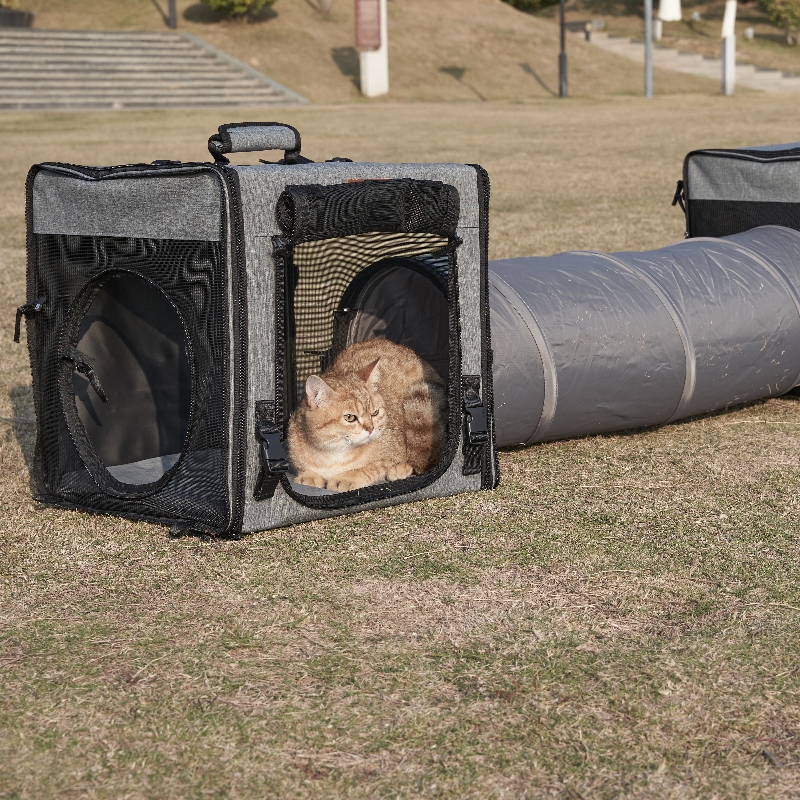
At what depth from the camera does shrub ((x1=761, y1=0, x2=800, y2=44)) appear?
45875 millimetres

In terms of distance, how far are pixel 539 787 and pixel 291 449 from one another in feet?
7.22

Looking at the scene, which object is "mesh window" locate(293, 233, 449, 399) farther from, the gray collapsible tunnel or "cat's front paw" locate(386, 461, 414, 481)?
"cat's front paw" locate(386, 461, 414, 481)

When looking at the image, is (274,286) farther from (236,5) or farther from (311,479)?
(236,5)

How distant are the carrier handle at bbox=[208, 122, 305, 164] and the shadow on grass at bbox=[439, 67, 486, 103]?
1219 inches

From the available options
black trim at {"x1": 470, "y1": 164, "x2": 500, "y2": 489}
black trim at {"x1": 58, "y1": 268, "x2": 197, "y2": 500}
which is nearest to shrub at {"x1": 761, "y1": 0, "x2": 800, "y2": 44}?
black trim at {"x1": 470, "y1": 164, "x2": 500, "y2": 489}

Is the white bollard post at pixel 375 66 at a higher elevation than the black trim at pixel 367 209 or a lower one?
lower

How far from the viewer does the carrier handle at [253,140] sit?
400cm

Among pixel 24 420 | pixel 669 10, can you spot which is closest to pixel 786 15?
pixel 669 10

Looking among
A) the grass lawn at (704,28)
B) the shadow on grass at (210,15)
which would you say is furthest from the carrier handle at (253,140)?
the grass lawn at (704,28)

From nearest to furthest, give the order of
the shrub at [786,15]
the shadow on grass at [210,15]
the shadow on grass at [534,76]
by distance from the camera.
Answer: the shadow on grass at [534,76], the shadow on grass at [210,15], the shrub at [786,15]

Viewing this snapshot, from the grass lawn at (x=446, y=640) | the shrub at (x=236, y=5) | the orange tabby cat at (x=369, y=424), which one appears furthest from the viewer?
the shrub at (x=236, y=5)

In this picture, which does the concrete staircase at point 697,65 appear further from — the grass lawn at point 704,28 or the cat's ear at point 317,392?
the cat's ear at point 317,392

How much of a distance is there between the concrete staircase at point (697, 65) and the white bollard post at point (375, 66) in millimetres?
12822

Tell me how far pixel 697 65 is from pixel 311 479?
137 feet
